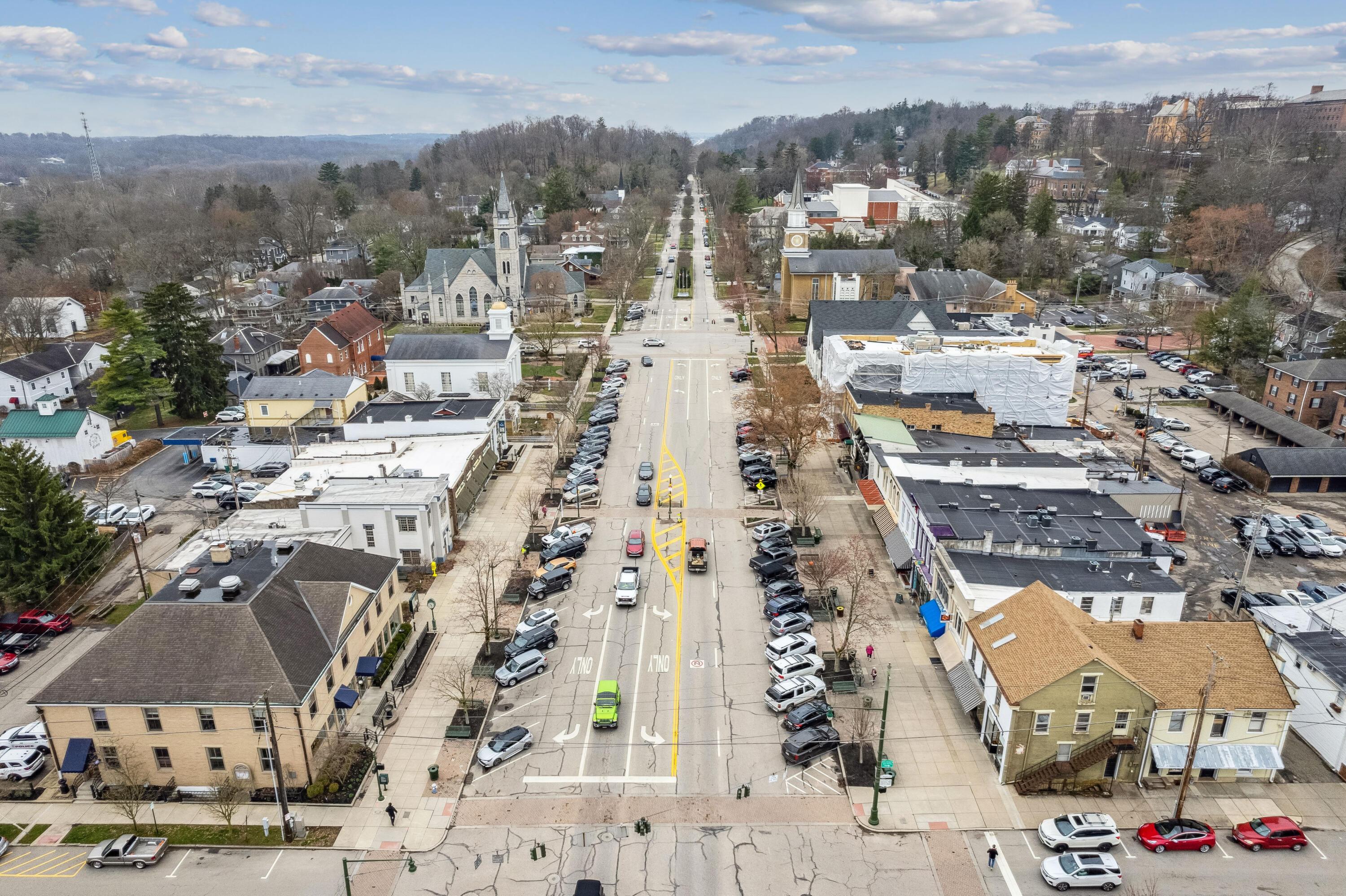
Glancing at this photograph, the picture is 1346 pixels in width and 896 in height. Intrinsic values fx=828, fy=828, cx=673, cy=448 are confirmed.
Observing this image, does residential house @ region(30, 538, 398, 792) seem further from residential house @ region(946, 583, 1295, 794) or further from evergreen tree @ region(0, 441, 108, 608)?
residential house @ region(946, 583, 1295, 794)

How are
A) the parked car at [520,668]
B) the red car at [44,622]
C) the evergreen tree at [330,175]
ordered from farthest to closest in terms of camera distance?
the evergreen tree at [330,175] → the red car at [44,622] → the parked car at [520,668]

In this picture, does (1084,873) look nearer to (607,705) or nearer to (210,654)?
(607,705)

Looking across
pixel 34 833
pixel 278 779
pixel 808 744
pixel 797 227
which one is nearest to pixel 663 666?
pixel 808 744

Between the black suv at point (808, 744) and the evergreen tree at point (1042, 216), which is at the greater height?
the evergreen tree at point (1042, 216)

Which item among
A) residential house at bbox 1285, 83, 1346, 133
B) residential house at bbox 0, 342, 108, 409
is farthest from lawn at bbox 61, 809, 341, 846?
residential house at bbox 1285, 83, 1346, 133

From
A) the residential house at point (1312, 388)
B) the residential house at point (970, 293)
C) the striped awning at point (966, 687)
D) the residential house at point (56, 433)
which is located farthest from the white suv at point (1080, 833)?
the residential house at point (970, 293)

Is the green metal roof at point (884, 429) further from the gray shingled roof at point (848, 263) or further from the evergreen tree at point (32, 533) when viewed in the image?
the gray shingled roof at point (848, 263)

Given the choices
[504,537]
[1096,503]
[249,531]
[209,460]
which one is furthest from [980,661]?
[209,460]
